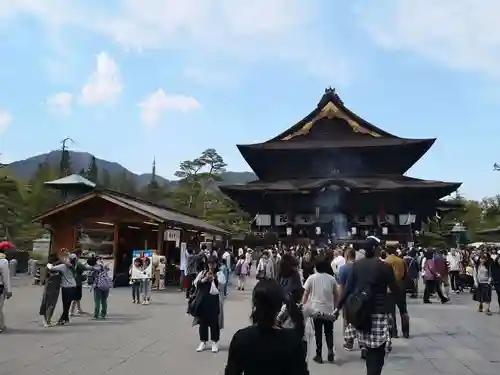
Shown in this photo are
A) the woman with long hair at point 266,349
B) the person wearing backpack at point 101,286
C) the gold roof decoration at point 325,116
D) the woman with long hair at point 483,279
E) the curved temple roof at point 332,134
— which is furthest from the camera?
the gold roof decoration at point 325,116

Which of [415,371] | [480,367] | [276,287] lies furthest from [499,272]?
[276,287]

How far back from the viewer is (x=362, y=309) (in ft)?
18.2

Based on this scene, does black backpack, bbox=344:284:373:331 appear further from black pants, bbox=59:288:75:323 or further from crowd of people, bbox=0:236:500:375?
black pants, bbox=59:288:75:323

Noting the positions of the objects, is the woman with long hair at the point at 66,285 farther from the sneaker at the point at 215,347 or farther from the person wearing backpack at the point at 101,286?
the sneaker at the point at 215,347

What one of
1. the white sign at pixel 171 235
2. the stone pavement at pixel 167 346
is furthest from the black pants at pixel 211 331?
the white sign at pixel 171 235

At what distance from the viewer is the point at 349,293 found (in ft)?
19.3

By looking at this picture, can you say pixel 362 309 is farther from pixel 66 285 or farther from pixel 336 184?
pixel 336 184

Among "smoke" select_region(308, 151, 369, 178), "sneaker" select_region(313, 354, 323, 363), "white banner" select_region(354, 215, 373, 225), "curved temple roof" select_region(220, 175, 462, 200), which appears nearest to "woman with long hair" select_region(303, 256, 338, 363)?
"sneaker" select_region(313, 354, 323, 363)

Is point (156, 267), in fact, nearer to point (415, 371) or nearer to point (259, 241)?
point (415, 371)

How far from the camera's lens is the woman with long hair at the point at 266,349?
2984mm

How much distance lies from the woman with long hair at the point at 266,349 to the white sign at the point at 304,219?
2788 cm

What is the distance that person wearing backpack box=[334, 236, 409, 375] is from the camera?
18.2 ft

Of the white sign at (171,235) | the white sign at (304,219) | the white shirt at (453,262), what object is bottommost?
the white shirt at (453,262)

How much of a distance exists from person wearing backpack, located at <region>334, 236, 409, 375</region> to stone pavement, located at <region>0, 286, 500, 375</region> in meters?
2.01
